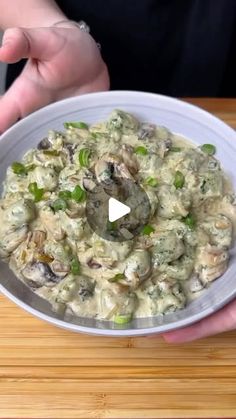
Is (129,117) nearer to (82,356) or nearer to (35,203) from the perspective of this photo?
(35,203)

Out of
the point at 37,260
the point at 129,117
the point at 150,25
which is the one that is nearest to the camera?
the point at 37,260

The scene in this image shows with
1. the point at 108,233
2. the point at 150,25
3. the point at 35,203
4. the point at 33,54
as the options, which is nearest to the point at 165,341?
the point at 108,233

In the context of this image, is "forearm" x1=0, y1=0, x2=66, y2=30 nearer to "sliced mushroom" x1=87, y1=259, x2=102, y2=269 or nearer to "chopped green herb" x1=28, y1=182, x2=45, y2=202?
"chopped green herb" x1=28, y1=182, x2=45, y2=202

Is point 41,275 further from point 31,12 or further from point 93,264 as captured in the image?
point 31,12

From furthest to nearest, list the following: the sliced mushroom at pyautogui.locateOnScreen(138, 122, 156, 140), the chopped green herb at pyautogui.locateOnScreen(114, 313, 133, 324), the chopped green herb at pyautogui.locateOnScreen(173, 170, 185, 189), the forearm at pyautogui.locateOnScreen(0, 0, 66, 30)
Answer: the forearm at pyautogui.locateOnScreen(0, 0, 66, 30) → the sliced mushroom at pyautogui.locateOnScreen(138, 122, 156, 140) → the chopped green herb at pyautogui.locateOnScreen(173, 170, 185, 189) → the chopped green herb at pyautogui.locateOnScreen(114, 313, 133, 324)

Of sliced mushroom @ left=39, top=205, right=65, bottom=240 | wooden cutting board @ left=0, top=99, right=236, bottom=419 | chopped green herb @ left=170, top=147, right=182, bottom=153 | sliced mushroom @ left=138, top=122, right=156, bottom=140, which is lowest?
wooden cutting board @ left=0, top=99, right=236, bottom=419

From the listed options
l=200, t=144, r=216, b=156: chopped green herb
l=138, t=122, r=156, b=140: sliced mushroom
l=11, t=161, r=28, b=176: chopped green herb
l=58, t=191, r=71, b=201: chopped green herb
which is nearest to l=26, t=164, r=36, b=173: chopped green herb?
l=11, t=161, r=28, b=176: chopped green herb
